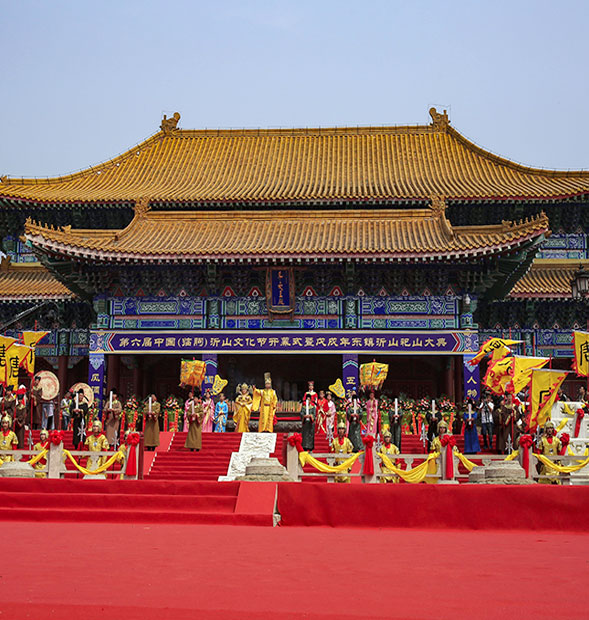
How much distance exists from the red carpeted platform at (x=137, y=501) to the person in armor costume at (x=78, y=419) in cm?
486

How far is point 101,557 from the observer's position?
8.28 m

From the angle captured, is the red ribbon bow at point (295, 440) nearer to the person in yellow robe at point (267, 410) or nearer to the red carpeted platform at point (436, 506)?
the red carpeted platform at point (436, 506)

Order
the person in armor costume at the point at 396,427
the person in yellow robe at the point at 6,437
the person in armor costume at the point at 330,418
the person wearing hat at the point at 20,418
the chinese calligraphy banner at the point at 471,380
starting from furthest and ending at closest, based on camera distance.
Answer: the chinese calligraphy banner at the point at 471,380 → the person in armor costume at the point at 330,418 → the person wearing hat at the point at 20,418 → the person in armor costume at the point at 396,427 → the person in yellow robe at the point at 6,437

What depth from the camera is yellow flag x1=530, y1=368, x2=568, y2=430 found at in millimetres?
14703

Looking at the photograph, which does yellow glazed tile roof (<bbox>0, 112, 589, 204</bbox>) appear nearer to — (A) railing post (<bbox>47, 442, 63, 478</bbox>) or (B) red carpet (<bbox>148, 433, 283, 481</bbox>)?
(B) red carpet (<bbox>148, 433, 283, 481</bbox>)

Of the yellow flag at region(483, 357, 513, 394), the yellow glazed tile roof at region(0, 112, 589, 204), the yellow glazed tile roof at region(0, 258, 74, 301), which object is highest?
the yellow glazed tile roof at region(0, 112, 589, 204)

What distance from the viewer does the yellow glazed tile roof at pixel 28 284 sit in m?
25.0

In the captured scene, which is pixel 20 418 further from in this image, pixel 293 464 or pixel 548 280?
pixel 548 280

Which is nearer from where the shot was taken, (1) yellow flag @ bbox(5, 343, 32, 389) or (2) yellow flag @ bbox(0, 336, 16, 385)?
(2) yellow flag @ bbox(0, 336, 16, 385)

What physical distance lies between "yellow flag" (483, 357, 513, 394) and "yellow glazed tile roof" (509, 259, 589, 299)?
7.66m

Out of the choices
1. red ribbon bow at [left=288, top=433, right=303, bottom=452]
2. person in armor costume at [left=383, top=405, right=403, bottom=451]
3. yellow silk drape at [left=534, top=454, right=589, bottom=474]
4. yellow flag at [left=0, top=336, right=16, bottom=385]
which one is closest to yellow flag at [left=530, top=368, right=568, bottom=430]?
yellow silk drape at [left=534, top=454, right=589, bottom=474]

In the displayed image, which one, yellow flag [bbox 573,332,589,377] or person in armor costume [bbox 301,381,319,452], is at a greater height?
yellow flag [bbox 573,332,589,377]

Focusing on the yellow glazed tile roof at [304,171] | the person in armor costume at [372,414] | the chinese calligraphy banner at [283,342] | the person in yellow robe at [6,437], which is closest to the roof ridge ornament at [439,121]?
the yellow glazed tile roof at [304,171]

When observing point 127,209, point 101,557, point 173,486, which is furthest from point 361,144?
point 101,557
